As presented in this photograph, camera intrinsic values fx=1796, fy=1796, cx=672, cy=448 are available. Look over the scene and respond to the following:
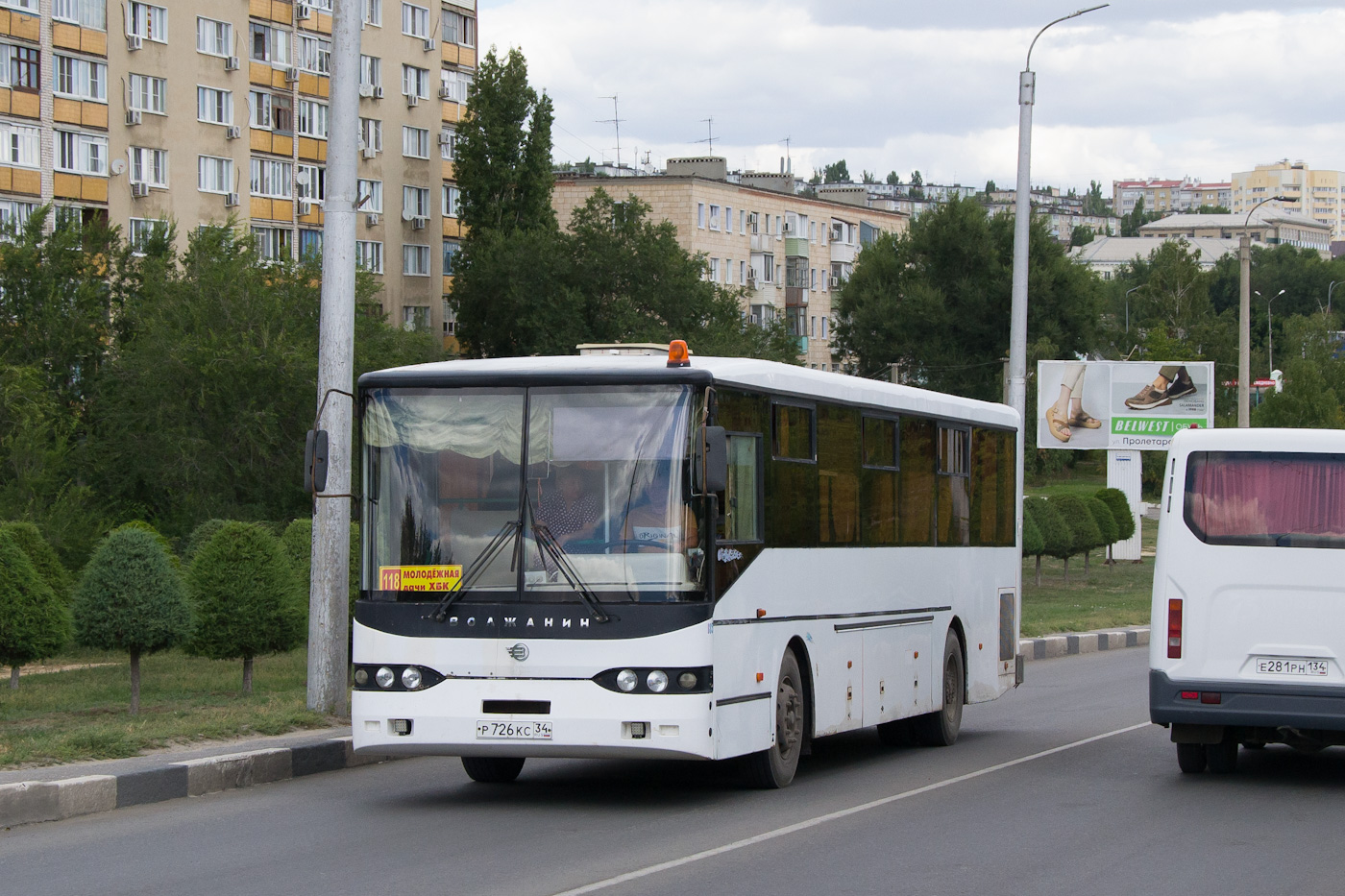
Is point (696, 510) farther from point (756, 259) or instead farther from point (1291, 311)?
point (1291, 311)

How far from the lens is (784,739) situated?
11961mm

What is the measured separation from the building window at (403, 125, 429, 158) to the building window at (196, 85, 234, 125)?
11951 mm

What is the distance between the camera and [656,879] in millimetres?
8500

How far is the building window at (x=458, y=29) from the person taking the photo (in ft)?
272

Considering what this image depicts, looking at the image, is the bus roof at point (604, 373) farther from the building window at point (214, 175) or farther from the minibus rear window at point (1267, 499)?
the building window at point (214, 175)

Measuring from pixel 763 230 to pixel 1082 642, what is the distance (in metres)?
78.9

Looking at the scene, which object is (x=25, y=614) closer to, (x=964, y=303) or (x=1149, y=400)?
(x=1149, y=400)

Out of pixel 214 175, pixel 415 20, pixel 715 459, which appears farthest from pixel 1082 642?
pixel 415 20

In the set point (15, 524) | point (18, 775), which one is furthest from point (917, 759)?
Result: point (15, 524)

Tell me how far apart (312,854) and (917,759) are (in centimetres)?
635

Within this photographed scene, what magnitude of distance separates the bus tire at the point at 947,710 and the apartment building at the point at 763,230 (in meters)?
76.4

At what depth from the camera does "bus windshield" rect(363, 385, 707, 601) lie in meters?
10.6

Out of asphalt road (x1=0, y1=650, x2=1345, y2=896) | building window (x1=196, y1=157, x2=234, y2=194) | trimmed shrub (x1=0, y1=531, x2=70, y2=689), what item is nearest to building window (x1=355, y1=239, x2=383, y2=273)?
building window (x1=196, y1=157, x2=234, y2=194)

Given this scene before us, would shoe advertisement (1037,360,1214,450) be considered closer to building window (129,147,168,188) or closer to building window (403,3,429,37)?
building window (129,147,168,188)
